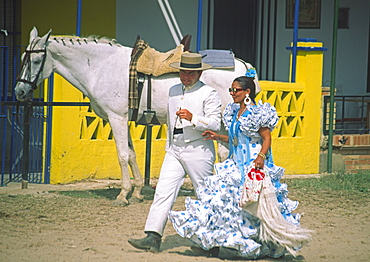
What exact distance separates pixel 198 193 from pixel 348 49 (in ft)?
27.1

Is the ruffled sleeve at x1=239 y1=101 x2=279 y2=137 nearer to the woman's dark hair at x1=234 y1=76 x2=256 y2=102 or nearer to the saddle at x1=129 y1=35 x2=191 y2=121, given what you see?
the woman's dark hair at x1=234 y1=76 x2=256 y2=102

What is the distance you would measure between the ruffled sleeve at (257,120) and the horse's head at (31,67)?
10.6 ft

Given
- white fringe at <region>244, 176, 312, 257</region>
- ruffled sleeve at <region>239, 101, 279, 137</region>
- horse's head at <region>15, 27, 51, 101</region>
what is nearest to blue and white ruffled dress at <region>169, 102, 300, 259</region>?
ruffled sleeve at <region>239, 101, 279, 137</region>

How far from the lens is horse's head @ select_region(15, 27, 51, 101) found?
7691mm

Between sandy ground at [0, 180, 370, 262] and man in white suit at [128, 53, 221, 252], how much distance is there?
0.43m

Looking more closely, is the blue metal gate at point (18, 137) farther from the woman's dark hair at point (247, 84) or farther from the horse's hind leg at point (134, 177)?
the woman's dark hair at point (247, 84)

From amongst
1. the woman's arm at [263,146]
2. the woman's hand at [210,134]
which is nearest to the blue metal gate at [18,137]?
the woman's hand at [210,134]

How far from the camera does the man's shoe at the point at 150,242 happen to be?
5.63 metres

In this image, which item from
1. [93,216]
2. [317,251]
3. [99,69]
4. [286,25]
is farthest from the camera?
[286,25]

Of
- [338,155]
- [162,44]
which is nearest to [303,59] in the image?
[338,155]

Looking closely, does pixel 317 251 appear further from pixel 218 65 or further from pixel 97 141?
pixel 97 141

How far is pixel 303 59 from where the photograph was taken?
1038cm

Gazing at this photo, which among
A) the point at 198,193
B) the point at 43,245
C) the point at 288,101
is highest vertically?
the point at 288,101

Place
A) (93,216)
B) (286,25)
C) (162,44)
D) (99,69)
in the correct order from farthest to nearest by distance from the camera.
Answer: (286,25) < (162,44) < (99,69) < (93,216)
